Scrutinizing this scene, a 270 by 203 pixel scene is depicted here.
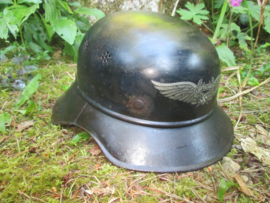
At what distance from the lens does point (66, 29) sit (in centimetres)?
242

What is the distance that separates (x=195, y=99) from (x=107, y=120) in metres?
0.59

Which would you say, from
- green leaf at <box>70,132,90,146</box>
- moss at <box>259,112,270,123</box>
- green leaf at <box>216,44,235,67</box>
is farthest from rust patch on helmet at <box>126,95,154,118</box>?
green leaf at <box>216,44,235,67</box>

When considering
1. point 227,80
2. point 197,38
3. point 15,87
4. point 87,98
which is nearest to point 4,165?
point 87,98

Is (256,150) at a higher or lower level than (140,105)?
lower

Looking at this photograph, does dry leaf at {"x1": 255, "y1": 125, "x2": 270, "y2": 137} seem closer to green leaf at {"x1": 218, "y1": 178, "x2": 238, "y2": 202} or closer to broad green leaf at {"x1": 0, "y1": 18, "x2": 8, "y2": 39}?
green leaf at {"x1": 218, "y1": 178, "x2": 238, "y2": 202}

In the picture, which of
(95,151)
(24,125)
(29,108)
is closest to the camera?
(95,151)

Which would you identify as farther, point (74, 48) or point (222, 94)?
point (74, 48)

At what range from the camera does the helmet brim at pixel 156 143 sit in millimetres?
1324

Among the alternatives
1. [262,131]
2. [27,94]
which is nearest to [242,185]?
[262,131]

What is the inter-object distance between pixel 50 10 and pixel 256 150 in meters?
2.52

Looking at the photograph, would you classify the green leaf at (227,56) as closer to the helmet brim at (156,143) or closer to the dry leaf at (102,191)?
the helmet brim at (156,143)

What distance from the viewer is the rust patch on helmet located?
1309mm

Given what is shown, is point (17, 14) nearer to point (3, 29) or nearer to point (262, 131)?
point (3, 29)

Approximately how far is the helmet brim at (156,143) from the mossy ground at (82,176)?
71 millimetres
